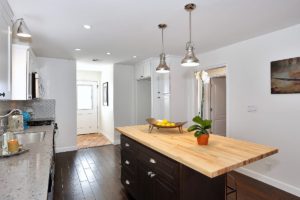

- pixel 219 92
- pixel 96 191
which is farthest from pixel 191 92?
pixel 96 191

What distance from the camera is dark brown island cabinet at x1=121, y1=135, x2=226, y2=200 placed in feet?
5.11

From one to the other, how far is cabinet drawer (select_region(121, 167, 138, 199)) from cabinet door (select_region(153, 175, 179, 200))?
1.58ft

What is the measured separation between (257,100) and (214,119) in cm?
207

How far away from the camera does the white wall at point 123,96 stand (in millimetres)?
5434

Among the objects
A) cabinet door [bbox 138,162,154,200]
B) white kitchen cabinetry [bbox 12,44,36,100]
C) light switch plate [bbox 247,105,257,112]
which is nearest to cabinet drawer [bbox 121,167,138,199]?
cabinet door [bbox 138,162,154,200]

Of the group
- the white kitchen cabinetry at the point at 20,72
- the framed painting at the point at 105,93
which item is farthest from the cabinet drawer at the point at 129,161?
the framed painting at the point at 105,93

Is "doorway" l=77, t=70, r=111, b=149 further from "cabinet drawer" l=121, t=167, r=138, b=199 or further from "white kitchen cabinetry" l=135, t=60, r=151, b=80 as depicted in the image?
"cabinet drawer" l=121, t=167, r=138, b=199

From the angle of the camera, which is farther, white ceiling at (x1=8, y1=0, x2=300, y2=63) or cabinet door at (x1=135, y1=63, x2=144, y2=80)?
cabinet door at (x1=135, y1=63, x2=144, y2=80)

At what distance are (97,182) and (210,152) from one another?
2154 millimetres

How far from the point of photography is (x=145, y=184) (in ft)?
6.77

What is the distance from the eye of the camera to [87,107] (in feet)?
23.1

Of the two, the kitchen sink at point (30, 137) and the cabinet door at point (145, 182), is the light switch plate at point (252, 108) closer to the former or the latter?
the cabinet door at point (145, 182)

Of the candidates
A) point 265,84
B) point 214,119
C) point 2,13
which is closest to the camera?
point 2,13

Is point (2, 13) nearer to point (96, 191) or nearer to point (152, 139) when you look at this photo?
point (152, 139)
